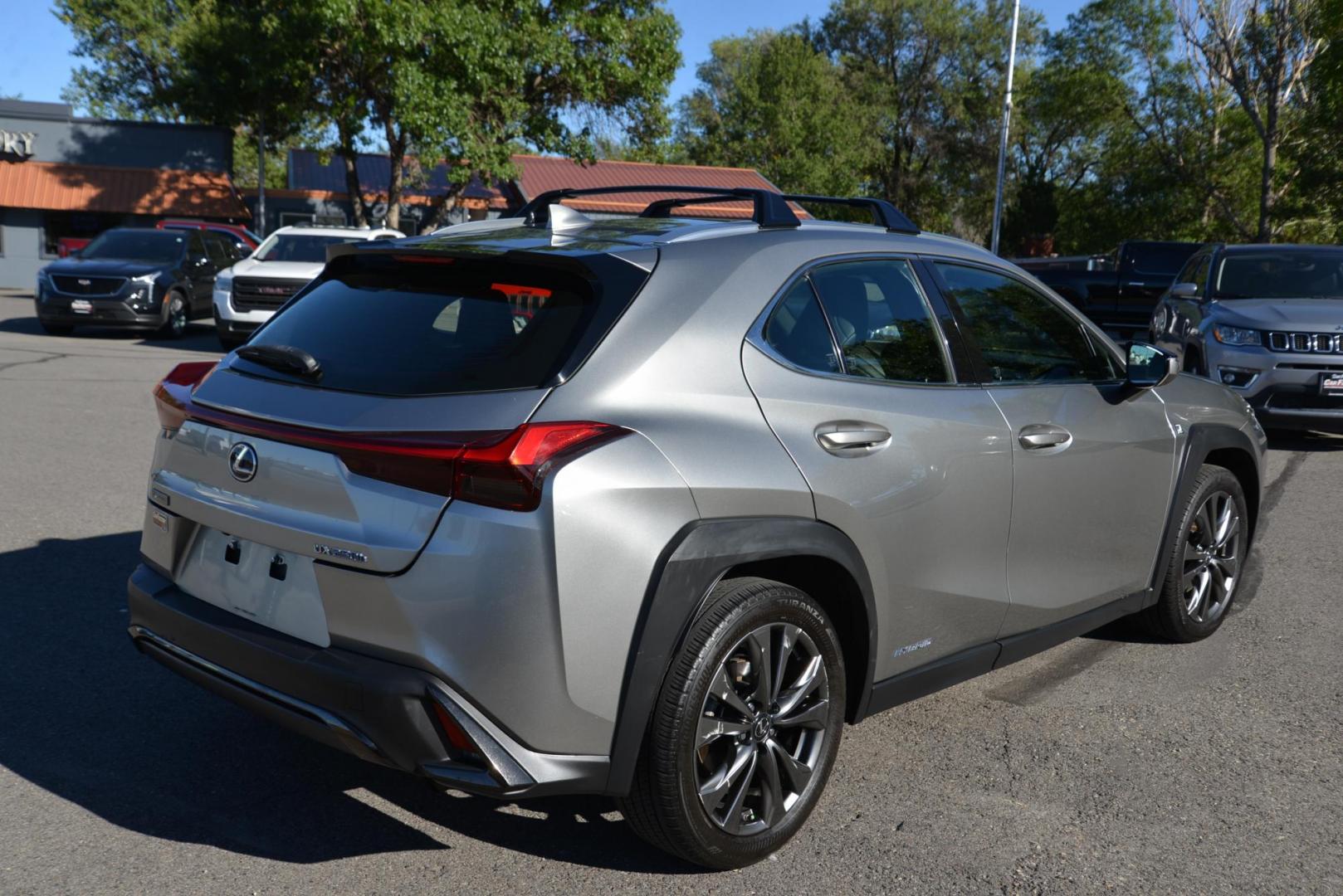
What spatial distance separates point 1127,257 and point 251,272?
13961 mm

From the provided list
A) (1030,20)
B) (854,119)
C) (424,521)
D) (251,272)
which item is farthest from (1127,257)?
(1030,20)

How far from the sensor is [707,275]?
330cm

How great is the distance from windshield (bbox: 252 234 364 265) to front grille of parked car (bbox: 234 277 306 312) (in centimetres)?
87

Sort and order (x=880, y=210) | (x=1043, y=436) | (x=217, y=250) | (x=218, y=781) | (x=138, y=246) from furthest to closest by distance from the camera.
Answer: (x=217, y=250) < (x=138, y=246) < (x=880, y=210) < (x=1043, y=436) < (x=218, y=781)

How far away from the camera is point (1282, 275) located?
11.5 metres

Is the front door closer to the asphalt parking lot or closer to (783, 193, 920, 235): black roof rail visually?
(783, 193, 920, 235): black roof rail

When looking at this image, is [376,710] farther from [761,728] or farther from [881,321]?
[881,321]

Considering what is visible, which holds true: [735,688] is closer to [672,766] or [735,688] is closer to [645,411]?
[672,766]

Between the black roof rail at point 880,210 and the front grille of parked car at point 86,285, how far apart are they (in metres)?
15.5

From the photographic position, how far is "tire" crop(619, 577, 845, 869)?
3018 mm

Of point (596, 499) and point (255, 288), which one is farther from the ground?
point (596, 499)

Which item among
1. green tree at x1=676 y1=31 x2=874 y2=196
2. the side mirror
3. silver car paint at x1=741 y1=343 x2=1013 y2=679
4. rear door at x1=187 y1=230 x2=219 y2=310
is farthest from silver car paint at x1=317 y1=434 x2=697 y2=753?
green tree at x1=676 y1=31 x2=874 y2=196

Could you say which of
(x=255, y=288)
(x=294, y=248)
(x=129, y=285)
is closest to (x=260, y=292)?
(x=255, y=288)

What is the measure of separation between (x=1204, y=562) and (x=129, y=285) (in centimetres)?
1603
